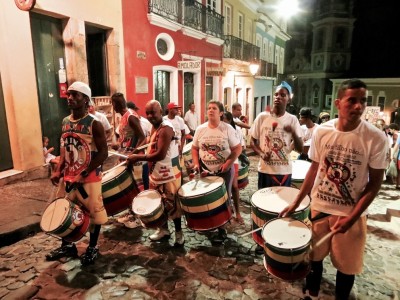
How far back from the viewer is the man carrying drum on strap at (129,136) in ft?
16.9

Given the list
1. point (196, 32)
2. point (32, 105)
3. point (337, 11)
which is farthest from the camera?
point (337, 11)

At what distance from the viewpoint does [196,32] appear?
13305 millimetres

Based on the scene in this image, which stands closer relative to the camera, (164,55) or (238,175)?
(238,175)

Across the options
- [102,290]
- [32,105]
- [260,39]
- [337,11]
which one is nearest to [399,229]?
[102,290]

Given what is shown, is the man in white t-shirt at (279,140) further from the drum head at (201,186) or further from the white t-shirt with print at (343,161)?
the white t-shirt with print at (343,161)

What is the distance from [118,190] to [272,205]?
6.55 ft

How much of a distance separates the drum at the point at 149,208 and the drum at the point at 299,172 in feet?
6.58

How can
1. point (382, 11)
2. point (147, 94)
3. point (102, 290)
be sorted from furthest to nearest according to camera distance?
point (382, 11), point (147, 94), point (102, 290)

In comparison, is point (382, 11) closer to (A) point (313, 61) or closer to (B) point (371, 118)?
(A) point (313, 61)

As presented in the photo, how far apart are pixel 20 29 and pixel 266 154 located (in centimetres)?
592

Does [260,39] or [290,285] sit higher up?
[260,39]

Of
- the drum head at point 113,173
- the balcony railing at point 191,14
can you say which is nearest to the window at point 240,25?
the balcony railing at point 191,14

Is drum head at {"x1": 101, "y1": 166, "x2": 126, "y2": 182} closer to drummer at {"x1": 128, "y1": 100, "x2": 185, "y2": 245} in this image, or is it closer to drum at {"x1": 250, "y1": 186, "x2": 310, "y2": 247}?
drummer at {"x1": 128, "y1": 100, "x2": 185, "y2": 245}

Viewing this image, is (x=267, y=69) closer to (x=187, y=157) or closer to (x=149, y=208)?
(x=187, y=157)
